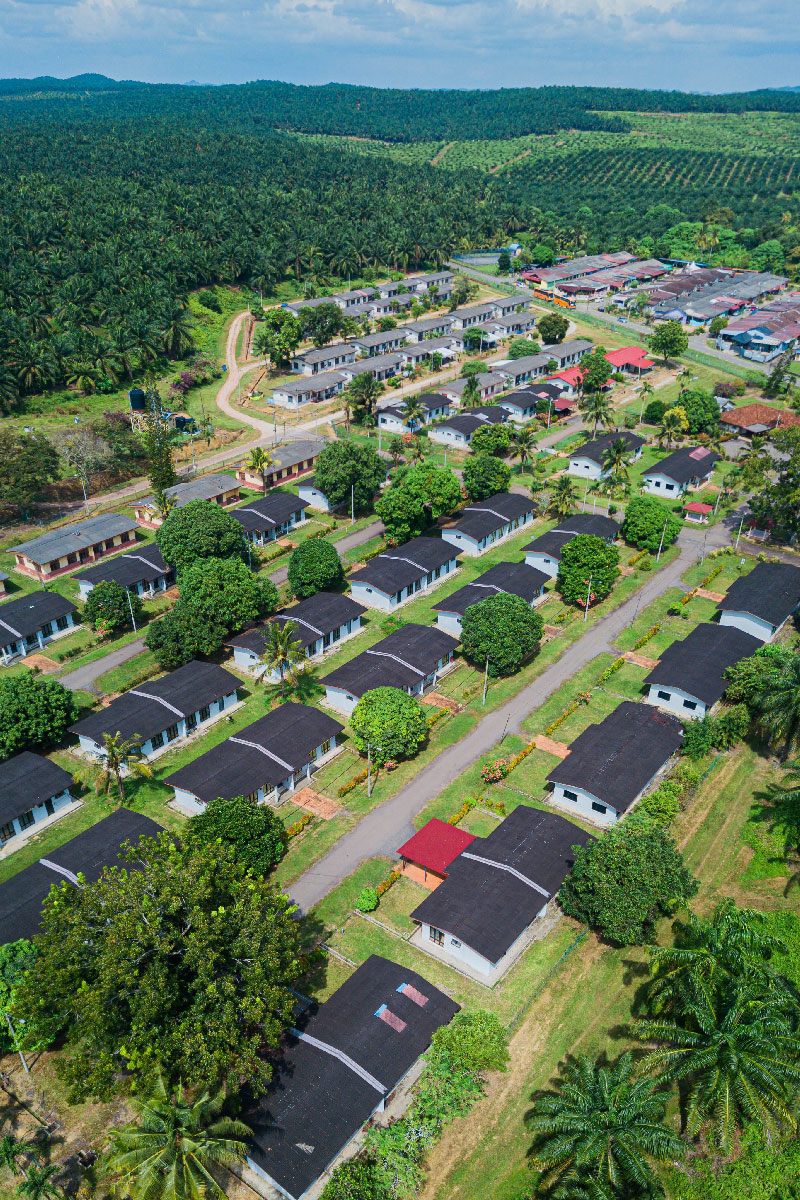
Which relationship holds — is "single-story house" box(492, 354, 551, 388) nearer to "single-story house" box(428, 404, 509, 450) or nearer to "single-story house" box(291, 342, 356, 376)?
"single-story house" box(428, 404, 509, 450)

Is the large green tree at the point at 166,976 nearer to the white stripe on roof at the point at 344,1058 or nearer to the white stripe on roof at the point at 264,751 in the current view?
the white stripe on roof at the point at 344,1058

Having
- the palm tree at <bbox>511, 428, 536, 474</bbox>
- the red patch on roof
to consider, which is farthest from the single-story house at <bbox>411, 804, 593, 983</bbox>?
the palm tree at <bbox>511, 428, 536, 474</bbox>

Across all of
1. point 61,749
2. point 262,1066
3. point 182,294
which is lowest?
point 61,749

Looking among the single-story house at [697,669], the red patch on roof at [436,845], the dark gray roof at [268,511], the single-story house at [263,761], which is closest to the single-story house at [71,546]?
the dark gray roof at [268,511]

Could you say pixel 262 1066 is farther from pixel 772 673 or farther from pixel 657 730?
pixel 772 673

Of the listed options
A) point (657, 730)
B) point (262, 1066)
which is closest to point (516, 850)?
point (657, 730)

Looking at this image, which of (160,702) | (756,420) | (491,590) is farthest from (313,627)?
(756,420)

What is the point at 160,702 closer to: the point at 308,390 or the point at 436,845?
the point at 436,845
